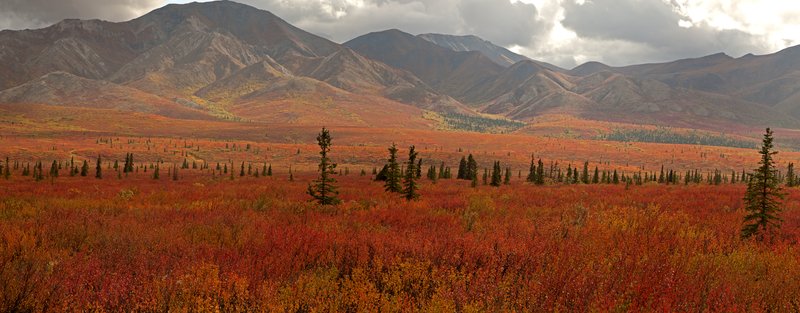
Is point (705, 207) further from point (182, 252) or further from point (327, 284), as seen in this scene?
point (182, 252)

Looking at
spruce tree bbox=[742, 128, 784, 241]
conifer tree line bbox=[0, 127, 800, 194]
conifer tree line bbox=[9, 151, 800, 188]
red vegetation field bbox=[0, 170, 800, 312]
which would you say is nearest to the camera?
red vegetation field bbox=[0, 170, 800, 312]

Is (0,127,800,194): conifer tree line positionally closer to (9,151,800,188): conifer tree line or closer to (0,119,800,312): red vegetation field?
(9,151,800,188): conifer tree line

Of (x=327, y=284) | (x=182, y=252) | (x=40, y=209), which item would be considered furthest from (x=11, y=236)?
(x=40, y=209)

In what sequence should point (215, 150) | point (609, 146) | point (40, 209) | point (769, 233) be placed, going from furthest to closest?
1. point (609, 146)
2. point (215, 150)
3. point (40, 209)
4. point (769, 233)

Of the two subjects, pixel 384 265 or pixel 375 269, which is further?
pixel 384 265

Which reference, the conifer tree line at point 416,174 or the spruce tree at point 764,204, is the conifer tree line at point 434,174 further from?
the spruce tree at point 764,204

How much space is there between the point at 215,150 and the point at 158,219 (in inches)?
4557

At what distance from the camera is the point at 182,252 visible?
7.02 meters

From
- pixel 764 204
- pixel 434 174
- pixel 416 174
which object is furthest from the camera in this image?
pixel 434 174

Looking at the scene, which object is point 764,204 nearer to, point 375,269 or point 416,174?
point 375,269

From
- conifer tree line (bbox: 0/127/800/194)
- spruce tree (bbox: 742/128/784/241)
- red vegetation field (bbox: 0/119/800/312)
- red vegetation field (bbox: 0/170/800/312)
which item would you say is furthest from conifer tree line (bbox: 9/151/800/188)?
red vegetation field (bbox: 0/170/800/312)

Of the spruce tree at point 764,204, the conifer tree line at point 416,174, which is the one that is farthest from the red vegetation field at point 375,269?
the conifer tree line at point 416,174

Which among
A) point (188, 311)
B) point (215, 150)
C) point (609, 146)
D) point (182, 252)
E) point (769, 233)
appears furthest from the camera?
point (609, 146)

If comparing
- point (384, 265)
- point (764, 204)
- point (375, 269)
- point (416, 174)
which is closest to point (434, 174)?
point (416, 174)
